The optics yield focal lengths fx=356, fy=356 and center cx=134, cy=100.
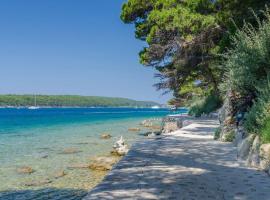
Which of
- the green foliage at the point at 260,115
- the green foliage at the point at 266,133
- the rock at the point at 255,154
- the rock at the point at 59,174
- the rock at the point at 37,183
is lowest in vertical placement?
the rock at the point at 37,183

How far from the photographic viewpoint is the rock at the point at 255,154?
7.17 metres

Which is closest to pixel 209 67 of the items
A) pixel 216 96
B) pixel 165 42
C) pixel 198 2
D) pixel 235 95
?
pixel 216 96

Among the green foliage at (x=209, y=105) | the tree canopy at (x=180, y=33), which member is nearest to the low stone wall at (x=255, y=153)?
the tree canopy at (x=180, y=33)

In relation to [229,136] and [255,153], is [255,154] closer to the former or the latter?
[255,153]

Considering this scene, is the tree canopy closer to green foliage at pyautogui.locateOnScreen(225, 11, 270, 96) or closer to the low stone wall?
green foliage at pyautogui.locateOnScreen(225, 11, 270, 96)

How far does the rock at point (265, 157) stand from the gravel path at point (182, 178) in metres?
0.20

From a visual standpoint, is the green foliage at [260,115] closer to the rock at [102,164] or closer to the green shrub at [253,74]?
the green shrub at [253,74]

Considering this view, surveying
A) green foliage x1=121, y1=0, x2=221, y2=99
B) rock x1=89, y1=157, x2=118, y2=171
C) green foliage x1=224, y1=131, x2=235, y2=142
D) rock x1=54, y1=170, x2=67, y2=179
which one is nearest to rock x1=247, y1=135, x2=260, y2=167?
green foliage x1=224, y1=131, x2=235, y2=142

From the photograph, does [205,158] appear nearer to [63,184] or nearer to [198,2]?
[63,184]

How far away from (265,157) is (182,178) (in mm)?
1805

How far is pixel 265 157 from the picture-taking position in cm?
675

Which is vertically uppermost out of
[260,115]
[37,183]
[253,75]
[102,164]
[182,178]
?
[253,75]

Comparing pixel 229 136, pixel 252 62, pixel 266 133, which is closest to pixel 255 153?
pixel 266 133

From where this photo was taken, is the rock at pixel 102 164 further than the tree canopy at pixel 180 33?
No
